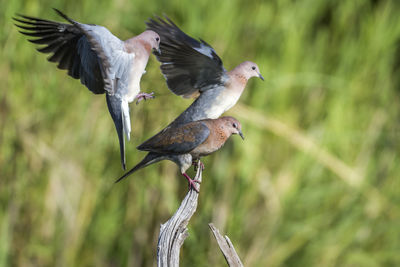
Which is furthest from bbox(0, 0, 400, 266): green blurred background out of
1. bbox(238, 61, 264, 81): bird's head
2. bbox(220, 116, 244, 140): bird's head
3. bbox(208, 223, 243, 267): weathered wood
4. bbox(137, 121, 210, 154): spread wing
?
bbox(208, 223, 243, 267): weathered wood

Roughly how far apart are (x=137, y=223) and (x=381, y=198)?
2.46 metres

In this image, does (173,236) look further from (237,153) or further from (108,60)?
(237,153)

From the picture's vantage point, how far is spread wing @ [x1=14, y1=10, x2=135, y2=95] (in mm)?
2127

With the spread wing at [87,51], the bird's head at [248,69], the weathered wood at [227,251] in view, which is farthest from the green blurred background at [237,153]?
the spread wing at [87,51]

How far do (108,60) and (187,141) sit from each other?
0.81 meters

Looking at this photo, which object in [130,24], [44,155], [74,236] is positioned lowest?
[74,236]

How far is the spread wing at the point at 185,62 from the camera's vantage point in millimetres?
3010

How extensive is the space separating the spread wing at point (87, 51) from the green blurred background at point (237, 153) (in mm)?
1691

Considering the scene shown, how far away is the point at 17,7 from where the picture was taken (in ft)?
16.0

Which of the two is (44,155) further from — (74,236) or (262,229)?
(262,229)

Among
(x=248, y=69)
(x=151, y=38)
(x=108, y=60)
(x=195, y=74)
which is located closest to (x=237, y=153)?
(x=248, y=69)

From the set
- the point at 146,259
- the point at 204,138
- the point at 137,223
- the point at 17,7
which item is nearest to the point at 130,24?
the point at 17,7

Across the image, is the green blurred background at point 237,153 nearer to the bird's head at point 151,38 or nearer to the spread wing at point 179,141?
the spread wing at point 179,141

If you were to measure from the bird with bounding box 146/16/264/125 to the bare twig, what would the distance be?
0.48 meters
